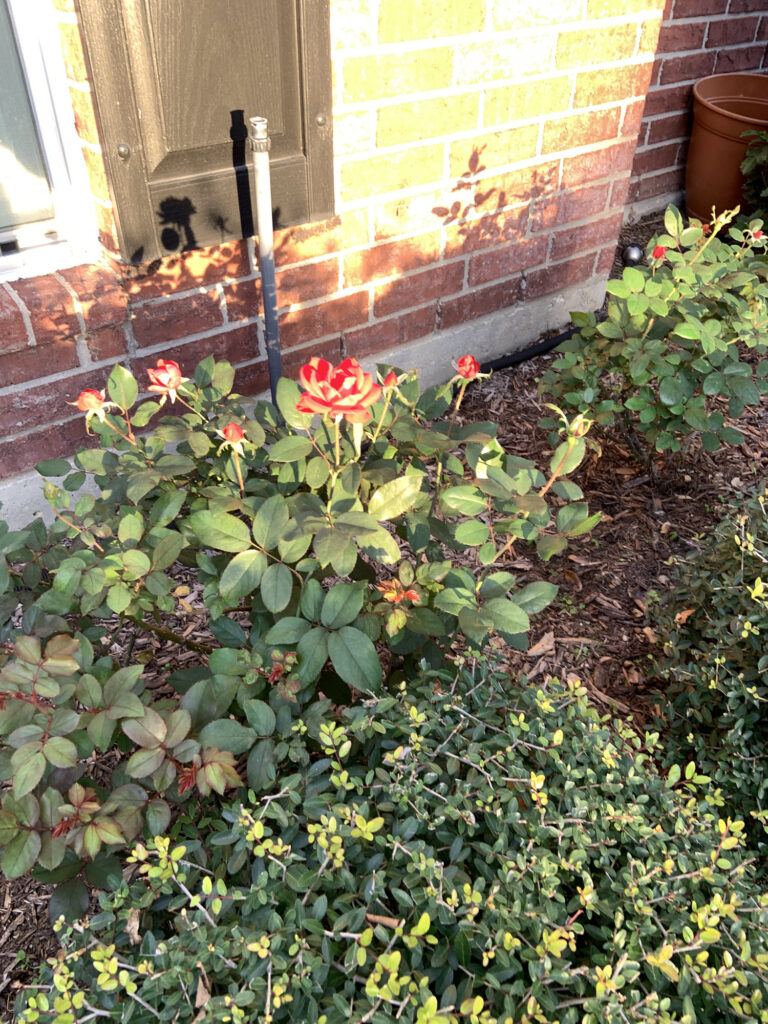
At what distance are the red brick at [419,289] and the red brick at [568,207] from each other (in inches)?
16.8

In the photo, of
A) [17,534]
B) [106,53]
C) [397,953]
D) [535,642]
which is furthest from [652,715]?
[106,53]

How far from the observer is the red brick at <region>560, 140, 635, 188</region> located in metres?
2.84

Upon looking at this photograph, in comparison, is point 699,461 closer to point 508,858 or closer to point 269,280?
point 269,280

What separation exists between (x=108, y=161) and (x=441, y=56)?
109cm

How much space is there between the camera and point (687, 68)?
156 inches

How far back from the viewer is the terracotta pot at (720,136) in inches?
152

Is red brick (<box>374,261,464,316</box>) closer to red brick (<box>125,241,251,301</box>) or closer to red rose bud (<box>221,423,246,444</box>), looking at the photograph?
red brick (<box>125,241,251,301</box>)

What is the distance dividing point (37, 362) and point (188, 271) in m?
0.47

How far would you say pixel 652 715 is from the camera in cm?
177

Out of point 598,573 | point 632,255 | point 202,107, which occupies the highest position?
point 202,107

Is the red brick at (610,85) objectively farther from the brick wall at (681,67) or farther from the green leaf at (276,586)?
the green leaf at (276,586)

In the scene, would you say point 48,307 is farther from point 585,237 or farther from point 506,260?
point 585,237

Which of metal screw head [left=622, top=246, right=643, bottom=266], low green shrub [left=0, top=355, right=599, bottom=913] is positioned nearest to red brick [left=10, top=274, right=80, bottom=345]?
low green shrub [left=0, top=355, right=599, bottom=913]

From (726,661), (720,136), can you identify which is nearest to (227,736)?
(726,661)
